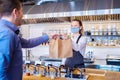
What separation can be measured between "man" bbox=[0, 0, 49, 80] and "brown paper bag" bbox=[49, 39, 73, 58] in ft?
2.56

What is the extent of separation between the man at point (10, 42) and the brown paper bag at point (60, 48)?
30.7 inches

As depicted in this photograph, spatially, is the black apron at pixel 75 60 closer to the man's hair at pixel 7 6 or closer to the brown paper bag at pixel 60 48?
the brown paper bag at pixel 60 48

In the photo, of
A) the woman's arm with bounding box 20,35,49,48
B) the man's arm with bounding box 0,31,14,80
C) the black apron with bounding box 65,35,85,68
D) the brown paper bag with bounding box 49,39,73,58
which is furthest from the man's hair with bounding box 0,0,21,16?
the black apron with bounding box 65,35,85,68

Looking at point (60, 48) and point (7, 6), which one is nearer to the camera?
point (7, 6)

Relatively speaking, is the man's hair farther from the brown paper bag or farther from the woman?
the woman

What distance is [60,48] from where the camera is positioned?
6.87 ft

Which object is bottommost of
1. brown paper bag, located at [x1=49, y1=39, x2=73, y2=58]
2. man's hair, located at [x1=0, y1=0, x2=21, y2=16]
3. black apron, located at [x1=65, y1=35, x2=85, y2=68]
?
black apron, located at [x1=65, y1=35, x2=85, y2=68]

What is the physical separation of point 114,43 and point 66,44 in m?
2.61

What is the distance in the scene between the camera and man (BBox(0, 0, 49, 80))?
118 cm

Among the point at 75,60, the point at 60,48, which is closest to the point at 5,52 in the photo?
the point at 60,48

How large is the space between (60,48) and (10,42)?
96cm

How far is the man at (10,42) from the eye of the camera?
1.18 metres

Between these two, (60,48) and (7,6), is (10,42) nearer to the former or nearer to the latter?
(7,6)

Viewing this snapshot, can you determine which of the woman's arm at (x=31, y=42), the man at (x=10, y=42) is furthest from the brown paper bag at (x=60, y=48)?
the man at (x=10, y=42)
